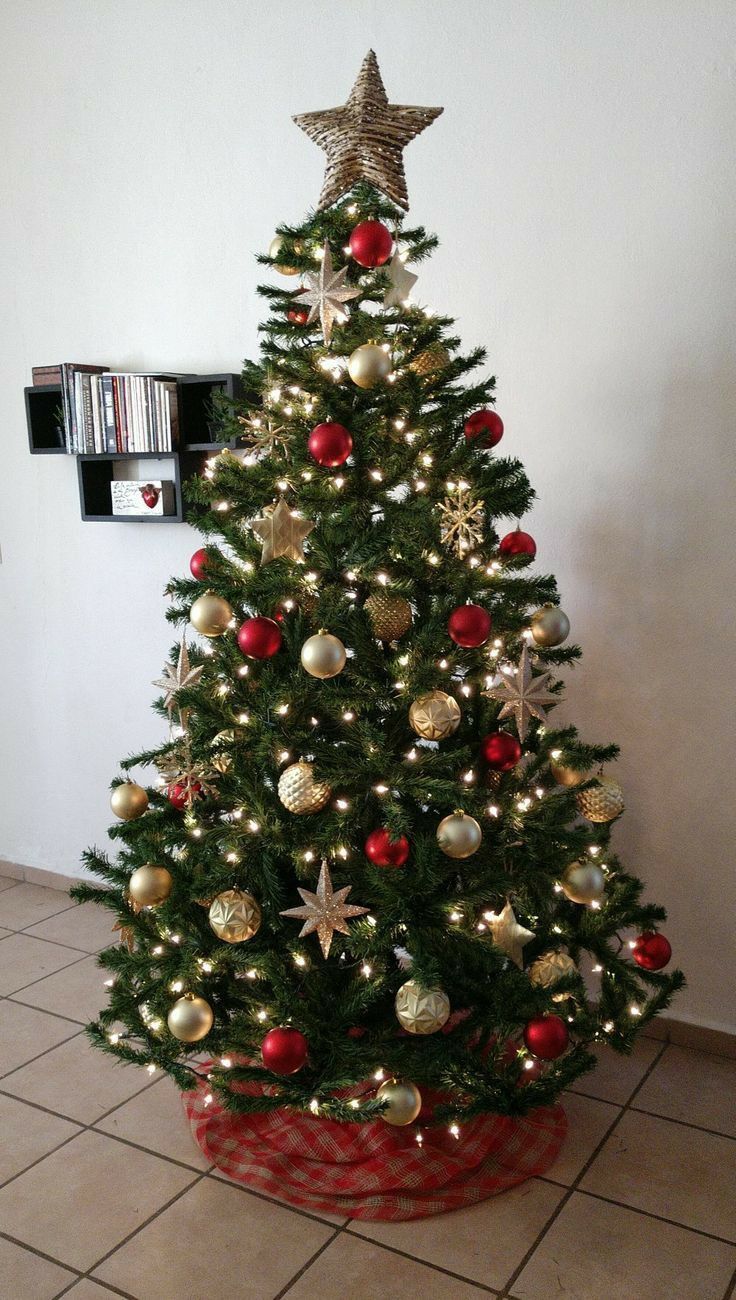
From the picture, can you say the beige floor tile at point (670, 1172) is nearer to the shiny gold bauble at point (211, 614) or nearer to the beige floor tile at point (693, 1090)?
the beige floor tile at point (693, 1090)

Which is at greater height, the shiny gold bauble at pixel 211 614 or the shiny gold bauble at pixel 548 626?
the shiny gold bauble at pixel 211 614

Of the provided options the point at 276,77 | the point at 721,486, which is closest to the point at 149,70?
the point at 276,77

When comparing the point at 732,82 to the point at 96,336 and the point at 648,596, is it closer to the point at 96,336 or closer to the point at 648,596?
the point at 648,596

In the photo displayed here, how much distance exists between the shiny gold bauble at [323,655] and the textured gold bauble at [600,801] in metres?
0.60

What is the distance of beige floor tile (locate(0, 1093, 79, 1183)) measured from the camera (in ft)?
6.18

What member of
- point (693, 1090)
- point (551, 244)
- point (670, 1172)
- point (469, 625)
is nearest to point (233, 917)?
point (469, 625)

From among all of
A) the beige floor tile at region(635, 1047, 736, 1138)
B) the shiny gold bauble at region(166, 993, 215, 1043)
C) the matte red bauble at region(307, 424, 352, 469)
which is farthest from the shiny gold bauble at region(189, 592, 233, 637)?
the beige floor tile at region(635, 1047, 736, 1138)

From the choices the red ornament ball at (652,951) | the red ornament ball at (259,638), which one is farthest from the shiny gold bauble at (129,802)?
the red ornament ball at (652,951)

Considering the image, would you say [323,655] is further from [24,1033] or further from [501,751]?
[24,1033]

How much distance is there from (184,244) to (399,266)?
1089 mm

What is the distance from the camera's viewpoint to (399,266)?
1.79m

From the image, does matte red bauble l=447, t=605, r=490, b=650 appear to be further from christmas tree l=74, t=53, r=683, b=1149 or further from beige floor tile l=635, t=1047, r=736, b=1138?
beige floor tile l=635, t=1047, r=736, b=1138

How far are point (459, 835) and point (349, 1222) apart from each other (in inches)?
28.2

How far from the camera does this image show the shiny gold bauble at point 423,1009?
163cm
